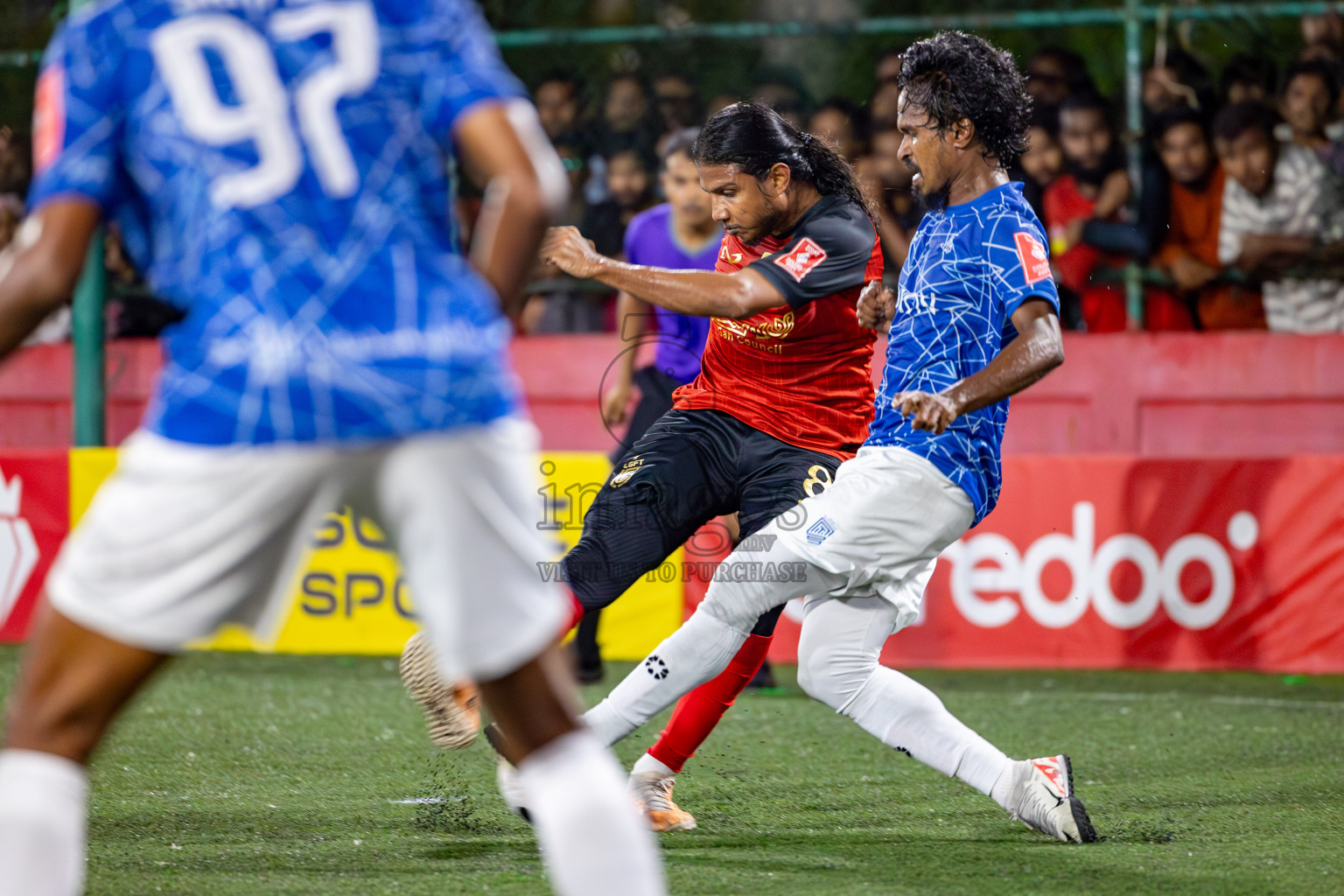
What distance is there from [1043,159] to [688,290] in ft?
17.0

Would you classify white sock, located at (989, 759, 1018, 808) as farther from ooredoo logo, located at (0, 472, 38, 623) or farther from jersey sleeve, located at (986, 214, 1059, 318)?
ooredoo logo, located at (0, 472, 38, 623)

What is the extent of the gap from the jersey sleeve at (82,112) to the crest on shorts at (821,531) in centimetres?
210

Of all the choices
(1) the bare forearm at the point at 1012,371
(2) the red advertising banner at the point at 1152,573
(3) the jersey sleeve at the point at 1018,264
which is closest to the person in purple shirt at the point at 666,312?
(2) the red advertising banner at the point at 1152,573

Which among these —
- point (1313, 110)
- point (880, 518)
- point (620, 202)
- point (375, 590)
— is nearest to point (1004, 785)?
point (880, 518)

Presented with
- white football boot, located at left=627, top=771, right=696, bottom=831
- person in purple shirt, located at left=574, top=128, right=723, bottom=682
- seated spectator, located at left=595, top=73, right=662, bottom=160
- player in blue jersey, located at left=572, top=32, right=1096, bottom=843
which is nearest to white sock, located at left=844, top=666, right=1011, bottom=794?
player in blue jersey, located at left=572, top=32, right=1096, bottom=843

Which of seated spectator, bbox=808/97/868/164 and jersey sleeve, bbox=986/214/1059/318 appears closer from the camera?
jersey sleeve, bbox=986/214/1059/318

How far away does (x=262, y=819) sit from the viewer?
4.17 metres

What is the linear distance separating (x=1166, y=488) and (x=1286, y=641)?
34.1 inches

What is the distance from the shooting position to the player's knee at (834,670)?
3918mm

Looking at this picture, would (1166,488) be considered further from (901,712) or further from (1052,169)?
(901,712)

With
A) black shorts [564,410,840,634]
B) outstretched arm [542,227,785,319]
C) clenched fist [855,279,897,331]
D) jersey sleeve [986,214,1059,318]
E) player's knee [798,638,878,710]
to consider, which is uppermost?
jersey sleeve [986,214,1059,318]

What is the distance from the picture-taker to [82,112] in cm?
207

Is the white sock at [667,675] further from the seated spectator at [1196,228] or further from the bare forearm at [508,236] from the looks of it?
the seated spectator at [1196,228]

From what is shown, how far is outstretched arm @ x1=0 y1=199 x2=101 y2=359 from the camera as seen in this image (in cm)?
206
